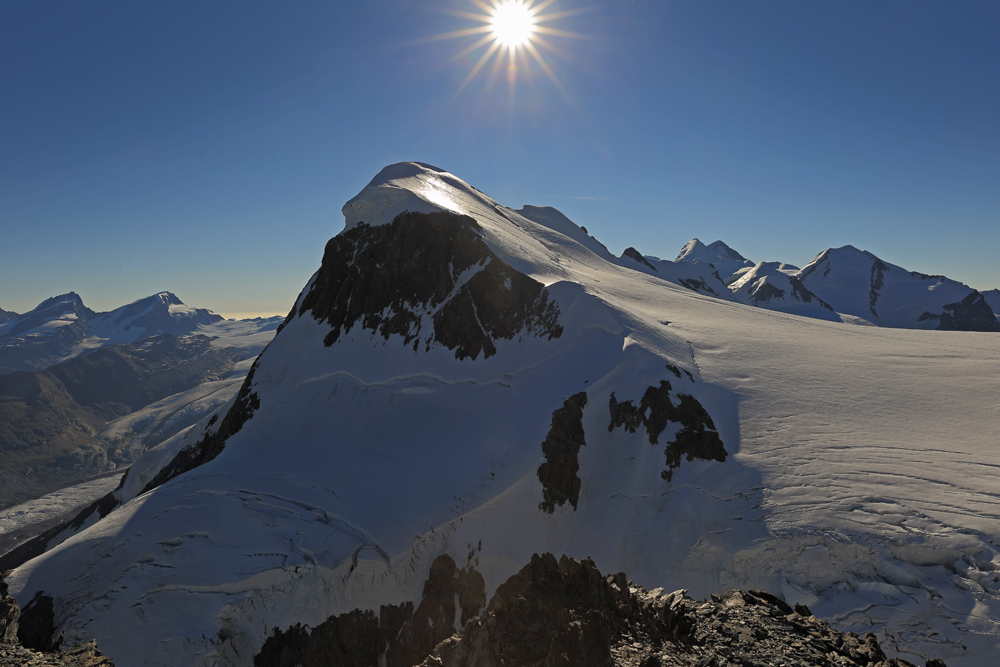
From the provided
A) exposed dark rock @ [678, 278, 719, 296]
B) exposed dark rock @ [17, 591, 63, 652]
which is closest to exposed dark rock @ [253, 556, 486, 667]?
exposed dark rock @ [17, 591, 63, 652]

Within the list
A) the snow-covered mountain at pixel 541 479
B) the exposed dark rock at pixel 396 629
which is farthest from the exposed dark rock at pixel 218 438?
the exposed dark rock at pixel 396 629

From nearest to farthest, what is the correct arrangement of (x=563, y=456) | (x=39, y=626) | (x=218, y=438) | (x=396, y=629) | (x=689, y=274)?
1. (x=39, y=626)
2. (x=396, y=629)
3. (x=563, y=456)
4. (x=218, y=438)
5. (x=689, y=274)

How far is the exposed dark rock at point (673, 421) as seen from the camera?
92.7 ft

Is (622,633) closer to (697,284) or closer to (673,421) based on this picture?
(673,421)

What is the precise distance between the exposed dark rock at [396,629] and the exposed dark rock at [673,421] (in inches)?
574

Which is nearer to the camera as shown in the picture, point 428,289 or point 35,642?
point 35,642

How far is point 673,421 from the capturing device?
30.1 m

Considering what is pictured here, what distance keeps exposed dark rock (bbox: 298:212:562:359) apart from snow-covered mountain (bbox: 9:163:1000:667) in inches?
11.6

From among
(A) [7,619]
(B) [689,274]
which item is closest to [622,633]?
(A) [7,619]

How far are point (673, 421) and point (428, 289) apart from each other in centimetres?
2881

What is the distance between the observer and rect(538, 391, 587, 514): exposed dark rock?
31344 millimetres

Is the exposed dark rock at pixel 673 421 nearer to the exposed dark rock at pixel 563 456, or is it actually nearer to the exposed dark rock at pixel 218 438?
the exposed dark rock at pixel 563 456

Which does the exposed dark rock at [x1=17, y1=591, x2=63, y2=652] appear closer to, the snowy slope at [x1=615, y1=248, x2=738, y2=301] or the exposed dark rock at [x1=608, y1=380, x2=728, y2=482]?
the exposed dark rock at [x1=608, y1=380, x2=728, y2=482]

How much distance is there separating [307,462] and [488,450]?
53.8ft
